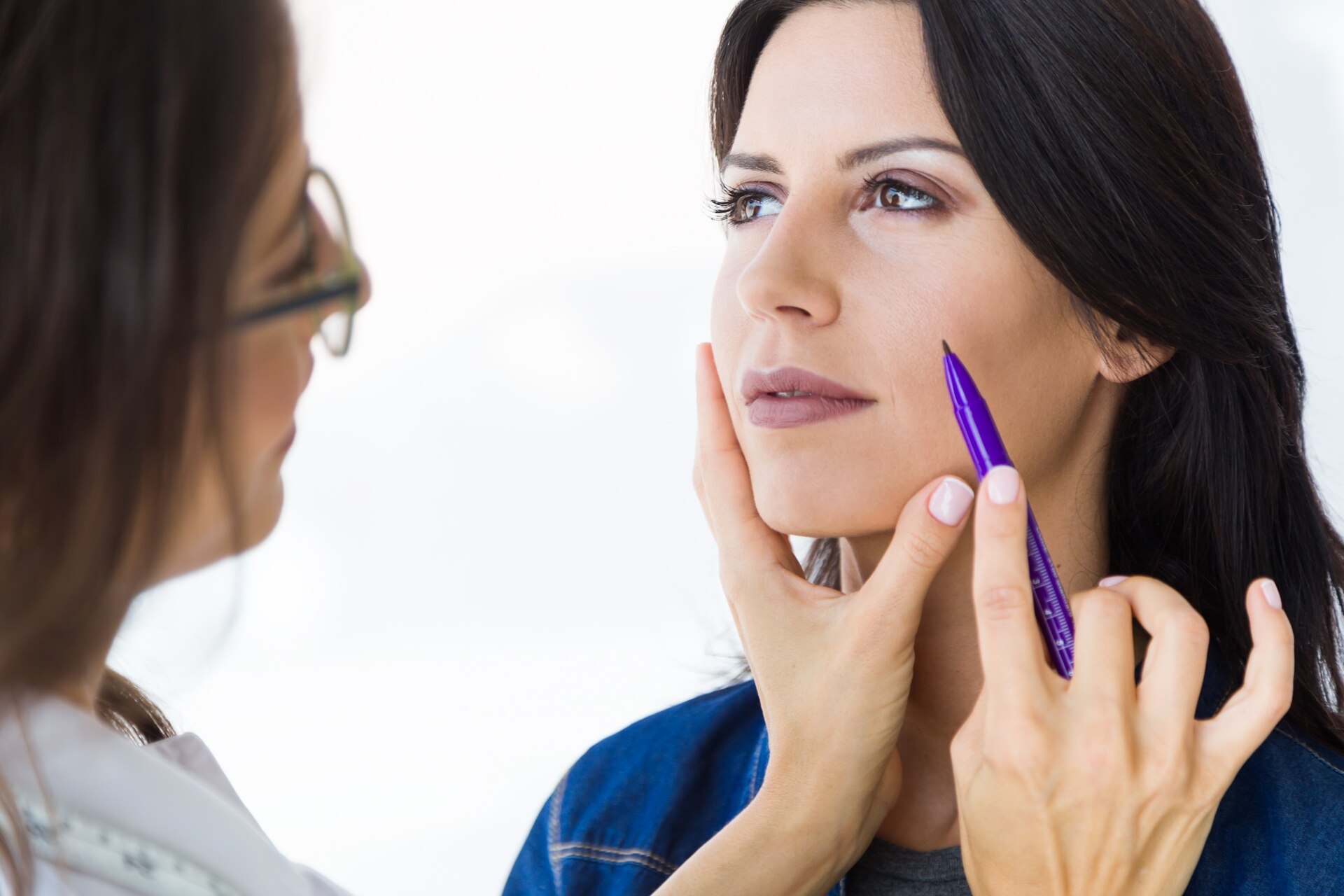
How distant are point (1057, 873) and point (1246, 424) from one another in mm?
689

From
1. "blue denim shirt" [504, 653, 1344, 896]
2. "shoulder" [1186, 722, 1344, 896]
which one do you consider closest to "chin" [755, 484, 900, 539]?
"blue denim shirt" [504, 653, 1344, 896]

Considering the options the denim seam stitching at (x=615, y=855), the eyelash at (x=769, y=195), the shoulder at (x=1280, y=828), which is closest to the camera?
the shoulder at (x=1280, y=828)

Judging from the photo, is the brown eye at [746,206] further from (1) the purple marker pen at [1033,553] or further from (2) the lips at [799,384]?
(1) the purple marker pen at [1033,553]

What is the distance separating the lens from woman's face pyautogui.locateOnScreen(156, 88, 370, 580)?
2.39ft

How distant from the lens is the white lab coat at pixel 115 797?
645 mm

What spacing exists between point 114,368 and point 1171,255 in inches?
41.8

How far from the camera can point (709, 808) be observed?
5.06 feet

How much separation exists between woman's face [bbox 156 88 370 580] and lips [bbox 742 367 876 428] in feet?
1.97

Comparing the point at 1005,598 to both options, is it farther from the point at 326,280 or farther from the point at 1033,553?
the point at 326,280

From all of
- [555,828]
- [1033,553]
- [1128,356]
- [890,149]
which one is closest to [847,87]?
[890,149]

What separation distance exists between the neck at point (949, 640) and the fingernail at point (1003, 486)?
1.17 feet

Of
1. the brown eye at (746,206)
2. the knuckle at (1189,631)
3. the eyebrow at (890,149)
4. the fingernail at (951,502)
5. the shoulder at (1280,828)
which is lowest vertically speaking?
the shoulder at (1280,828)

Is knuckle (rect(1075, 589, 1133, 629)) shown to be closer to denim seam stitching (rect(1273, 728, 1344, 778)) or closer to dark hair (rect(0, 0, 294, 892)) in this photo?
denim seam stitching (rect(1273, 728, 1344, 778))

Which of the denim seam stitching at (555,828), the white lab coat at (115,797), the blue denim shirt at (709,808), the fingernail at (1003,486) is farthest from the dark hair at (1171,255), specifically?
the white lab coat at (115,797)
